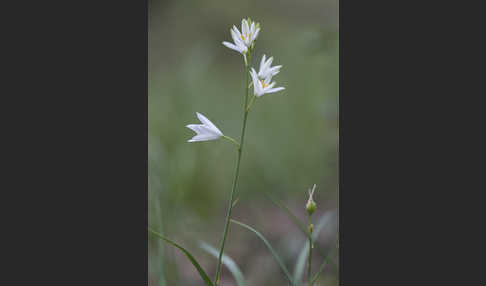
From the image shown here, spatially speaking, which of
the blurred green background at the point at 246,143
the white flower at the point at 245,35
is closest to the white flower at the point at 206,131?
the white flower at the point at 245,35

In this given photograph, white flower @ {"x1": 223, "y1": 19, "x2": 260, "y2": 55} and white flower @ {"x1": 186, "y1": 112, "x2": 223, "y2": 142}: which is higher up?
white flower @ {"x1": 223, "y1": 19, "x2": 260, "y2": 55}

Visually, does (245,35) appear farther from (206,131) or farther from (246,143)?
(246,143)

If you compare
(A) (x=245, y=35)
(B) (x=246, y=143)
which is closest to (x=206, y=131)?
(A) (x=245, y=35)

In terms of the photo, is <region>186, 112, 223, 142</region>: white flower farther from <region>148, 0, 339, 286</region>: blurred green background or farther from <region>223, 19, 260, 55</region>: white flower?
<region>148, 0, 339, 286</region>: blurred green background

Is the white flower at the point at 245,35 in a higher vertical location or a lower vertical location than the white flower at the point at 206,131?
higher

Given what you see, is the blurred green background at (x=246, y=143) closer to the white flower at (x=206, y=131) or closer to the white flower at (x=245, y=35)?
the white flower at (x=206, y=131)

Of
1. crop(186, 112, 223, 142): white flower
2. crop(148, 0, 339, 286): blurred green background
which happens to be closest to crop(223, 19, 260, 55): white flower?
crop(186, 112, 223, 142): white flower

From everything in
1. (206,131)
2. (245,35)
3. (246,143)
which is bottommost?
(246,143)

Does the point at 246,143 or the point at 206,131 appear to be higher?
the point at 206,131
